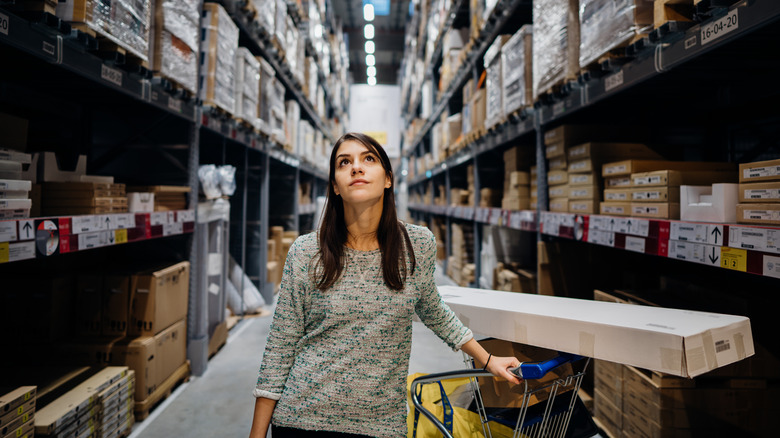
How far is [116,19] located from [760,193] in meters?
2.90

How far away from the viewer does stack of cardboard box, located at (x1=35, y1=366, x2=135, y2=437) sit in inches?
72.9

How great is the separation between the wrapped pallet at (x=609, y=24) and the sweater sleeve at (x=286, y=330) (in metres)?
1.88

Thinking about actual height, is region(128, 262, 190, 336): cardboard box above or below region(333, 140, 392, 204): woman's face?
below

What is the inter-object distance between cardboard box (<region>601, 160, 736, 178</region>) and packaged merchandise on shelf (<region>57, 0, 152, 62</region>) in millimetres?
2726

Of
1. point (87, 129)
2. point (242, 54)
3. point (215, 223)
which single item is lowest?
point (215, 223)

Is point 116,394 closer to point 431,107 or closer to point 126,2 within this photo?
point 126,2

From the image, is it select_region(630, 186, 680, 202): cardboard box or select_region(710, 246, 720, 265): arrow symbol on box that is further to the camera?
select_region(630, 186, 680, 202): cardboard box

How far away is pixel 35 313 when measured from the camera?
2514 millimetres

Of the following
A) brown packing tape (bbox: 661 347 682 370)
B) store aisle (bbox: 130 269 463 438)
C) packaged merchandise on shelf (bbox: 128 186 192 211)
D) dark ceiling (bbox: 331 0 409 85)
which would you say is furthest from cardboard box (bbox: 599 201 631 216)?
dark ceiling (bbox: 331 0 409 85)

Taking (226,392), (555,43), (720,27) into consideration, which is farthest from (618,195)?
(226,392)

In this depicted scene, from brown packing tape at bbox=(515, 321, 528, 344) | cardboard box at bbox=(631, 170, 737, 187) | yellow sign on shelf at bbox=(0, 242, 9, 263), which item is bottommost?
brown packing tape at bbox=(515, 321, 528, 344)

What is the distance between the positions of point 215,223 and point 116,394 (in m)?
1.85

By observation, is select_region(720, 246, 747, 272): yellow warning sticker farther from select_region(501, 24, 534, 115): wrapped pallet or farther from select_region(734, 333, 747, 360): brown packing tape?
select_region(501, 24, 534, 115): wrapped pallet

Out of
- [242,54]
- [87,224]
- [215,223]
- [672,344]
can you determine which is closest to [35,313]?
[87,224]
